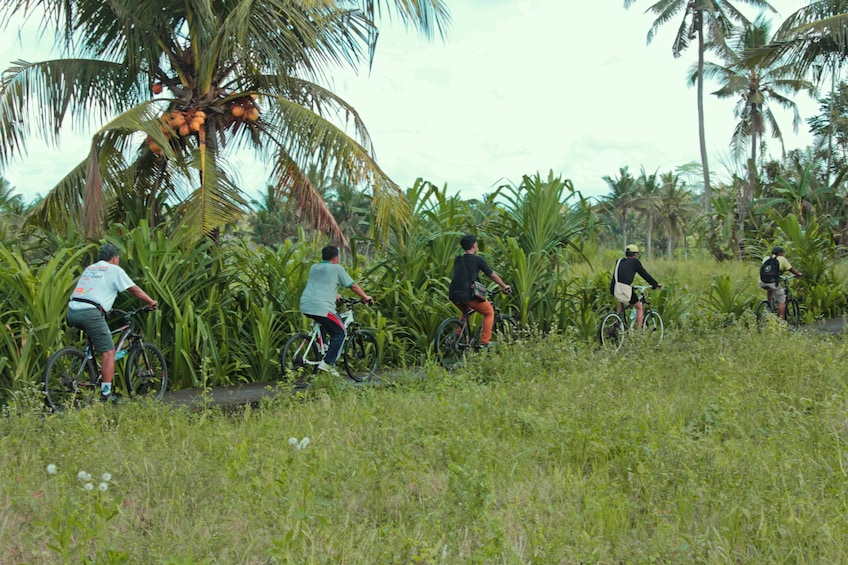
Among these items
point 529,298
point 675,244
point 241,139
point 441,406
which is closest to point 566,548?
point 441,406

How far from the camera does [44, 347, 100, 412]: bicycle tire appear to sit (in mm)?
6637

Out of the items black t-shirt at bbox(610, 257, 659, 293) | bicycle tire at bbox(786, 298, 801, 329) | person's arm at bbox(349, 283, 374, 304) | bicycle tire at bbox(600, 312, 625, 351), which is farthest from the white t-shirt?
bicycle tire at bbox(786, 298, 801, 329)

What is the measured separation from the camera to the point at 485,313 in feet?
30.3

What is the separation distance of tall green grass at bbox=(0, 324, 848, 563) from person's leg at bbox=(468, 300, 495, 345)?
2300 millimetres

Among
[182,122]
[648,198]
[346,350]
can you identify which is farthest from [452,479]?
[648,198]

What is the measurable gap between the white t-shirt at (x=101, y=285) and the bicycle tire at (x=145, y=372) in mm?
643

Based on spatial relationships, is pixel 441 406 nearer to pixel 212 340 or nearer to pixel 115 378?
pixel 212 340

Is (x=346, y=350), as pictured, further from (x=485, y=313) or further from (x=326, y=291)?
(x=485, y=313)

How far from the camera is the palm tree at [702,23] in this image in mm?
34375

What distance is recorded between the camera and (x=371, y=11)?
10266 mm

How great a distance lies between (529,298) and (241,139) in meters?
4.72

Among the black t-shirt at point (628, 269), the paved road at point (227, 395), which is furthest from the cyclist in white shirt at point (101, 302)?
the black t-shirt at point (628, 269)

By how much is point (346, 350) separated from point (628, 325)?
4.83m

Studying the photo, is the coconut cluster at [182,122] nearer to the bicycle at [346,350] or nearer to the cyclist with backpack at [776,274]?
the bicycle at [346,350]
